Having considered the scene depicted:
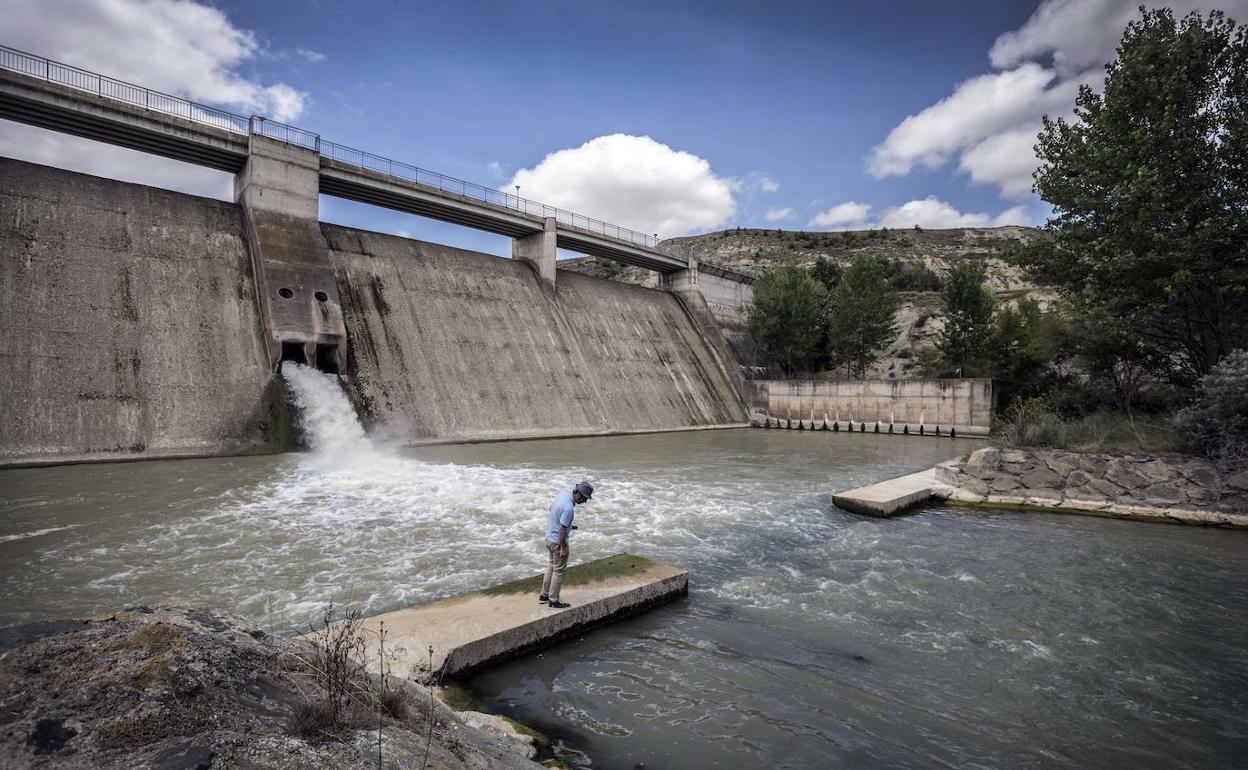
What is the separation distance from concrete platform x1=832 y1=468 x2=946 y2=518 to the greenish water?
1.04 feet

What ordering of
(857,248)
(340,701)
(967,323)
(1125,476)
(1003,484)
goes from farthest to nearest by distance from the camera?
(857,248) → (967,323) → (1003,484) → (1125,476) → (340,701)

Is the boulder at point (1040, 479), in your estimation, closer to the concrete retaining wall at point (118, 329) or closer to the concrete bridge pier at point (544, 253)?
the concrete retaining wall at point (118, 329)

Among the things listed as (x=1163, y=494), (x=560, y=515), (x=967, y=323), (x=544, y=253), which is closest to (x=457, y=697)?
(x=560, y=515)

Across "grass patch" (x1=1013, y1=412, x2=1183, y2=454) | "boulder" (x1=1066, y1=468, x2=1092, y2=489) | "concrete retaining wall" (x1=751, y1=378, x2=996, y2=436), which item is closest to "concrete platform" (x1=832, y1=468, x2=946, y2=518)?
"boulder" (x1=1066, y1=468, x2=1092, y2=489)

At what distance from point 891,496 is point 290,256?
19532 mm

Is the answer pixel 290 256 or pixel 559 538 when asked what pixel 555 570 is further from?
pixel 290 256

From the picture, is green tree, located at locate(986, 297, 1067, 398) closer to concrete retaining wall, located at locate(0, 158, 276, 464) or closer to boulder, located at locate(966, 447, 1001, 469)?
boulder, located at locate(966, 447, 1001, 469)

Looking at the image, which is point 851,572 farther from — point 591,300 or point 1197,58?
point 591,300

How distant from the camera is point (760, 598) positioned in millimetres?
6828

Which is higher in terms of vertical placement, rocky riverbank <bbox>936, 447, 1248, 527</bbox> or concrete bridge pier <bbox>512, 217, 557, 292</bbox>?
concrete bridge pier <bbox>512, 217, 557, 292</bbox>

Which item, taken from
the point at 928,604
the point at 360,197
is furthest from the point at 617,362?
the point at 928,604

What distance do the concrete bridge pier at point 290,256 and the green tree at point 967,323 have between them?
31.2m

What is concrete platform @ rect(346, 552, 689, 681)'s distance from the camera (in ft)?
16.0

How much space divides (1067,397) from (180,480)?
2622cm
